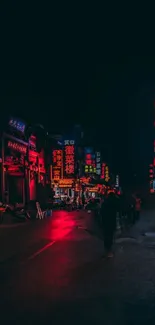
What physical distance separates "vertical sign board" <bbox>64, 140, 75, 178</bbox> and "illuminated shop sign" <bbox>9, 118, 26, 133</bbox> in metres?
11.5

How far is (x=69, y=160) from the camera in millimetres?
58469

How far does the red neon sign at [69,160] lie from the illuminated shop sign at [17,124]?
1145cm

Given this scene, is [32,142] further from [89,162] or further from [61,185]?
[89,162]

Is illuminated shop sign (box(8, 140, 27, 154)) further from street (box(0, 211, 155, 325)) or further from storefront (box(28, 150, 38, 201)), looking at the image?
street (box(0, 211, 155, 325))

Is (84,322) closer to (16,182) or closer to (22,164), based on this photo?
(22,164)

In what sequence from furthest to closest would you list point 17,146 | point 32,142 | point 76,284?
point 32,142
point 17,146
point 76,284

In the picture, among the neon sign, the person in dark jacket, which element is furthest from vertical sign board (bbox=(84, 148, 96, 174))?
the person in dark jacket

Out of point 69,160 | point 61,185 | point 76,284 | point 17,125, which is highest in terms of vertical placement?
point 17,125

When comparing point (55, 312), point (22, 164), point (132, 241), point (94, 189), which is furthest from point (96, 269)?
point (94, 189)

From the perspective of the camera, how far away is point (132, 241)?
57.5 feet

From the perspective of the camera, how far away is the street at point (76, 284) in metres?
6.91

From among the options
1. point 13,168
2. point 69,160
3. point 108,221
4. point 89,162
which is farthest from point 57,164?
point 108,221

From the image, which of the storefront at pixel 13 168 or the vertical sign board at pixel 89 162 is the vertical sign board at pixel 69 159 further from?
the vertical sign board at pixel 89 162

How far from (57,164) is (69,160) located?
4.89ft
